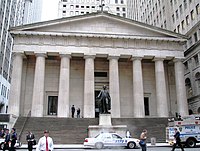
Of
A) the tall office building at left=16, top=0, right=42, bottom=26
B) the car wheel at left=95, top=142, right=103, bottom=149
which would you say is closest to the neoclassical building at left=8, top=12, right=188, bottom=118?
→ the car wheel at left=95, top=142, right=103, bottom=149

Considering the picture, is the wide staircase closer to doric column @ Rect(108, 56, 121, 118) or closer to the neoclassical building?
doric column @ Rect(108, 56, 121, 118)

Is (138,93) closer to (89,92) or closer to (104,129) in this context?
(89,92)

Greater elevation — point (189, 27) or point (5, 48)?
point (5, 48)

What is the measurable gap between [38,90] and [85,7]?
242 ft

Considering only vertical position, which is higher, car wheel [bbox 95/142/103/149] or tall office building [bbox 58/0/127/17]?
tall office building [bbox 58/0/127/17]

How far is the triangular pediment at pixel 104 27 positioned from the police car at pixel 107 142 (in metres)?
19.2

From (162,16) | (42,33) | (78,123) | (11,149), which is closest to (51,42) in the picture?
(42,33)

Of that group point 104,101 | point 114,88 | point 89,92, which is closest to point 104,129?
point 104,101

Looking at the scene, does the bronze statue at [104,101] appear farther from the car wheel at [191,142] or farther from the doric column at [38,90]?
the doric column at [38,90]

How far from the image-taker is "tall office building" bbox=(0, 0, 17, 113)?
50406mm

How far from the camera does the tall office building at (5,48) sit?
5041 centimetres

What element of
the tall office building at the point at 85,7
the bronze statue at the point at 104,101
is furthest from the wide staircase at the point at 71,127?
the tall office building at the point at 85,7

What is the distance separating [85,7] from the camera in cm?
9962

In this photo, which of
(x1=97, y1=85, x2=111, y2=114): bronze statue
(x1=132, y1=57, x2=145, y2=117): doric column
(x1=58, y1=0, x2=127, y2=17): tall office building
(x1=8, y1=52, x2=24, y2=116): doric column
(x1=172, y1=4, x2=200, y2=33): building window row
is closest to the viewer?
(x1=97, y1=85, x2=111, y2=114): bronze statue
